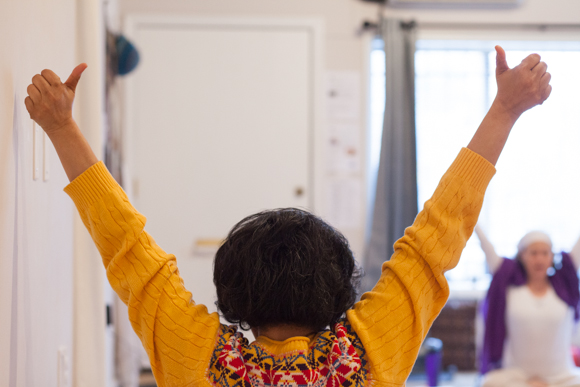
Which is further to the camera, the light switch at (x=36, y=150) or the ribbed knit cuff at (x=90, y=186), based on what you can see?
the light switch at (x=36, y=150)

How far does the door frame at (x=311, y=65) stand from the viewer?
2.99 meters

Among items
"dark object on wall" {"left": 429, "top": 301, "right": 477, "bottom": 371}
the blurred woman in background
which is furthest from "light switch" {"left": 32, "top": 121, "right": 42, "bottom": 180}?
Answer: "dark object on wall" {"left": 429, "top": 301, "right": 477, "bottom": 371}

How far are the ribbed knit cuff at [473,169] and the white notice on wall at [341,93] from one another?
7.94ft

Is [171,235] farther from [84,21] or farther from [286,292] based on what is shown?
[286,292]

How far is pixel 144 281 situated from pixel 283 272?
0.19 meters

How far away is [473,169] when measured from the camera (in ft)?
2.38

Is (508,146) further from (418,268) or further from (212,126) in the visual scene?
(418,268)

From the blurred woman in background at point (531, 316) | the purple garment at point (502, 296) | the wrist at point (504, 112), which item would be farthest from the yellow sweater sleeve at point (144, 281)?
the purple garment at point (502, 296)

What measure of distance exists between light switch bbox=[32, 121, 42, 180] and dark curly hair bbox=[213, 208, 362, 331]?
49 centimetres

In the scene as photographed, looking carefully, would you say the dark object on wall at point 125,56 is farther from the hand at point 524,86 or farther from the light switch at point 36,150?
the hand at point 524,86

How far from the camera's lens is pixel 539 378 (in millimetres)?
2357

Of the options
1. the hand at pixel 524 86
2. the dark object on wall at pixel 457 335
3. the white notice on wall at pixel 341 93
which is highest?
the white notice on wall at pixel 341 93

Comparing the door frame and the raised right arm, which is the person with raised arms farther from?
the door frame

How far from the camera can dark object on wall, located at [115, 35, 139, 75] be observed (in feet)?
8.65
